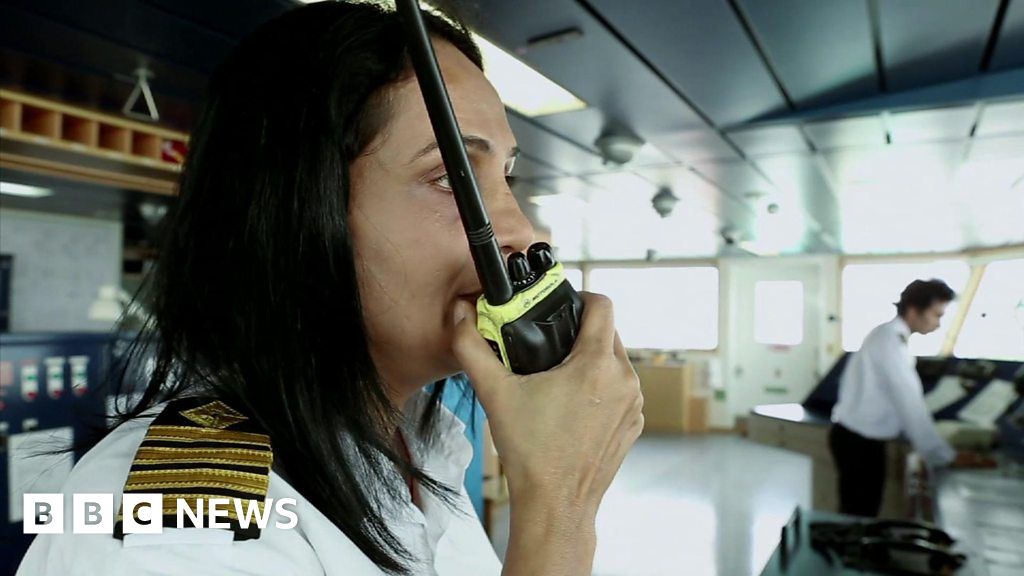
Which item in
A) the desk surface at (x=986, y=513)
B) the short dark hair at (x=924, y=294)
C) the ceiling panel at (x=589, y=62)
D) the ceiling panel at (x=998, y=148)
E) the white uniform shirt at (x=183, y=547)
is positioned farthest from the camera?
the ceiling panel at (x=998, y=148)

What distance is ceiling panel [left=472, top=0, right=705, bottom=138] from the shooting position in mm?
2156

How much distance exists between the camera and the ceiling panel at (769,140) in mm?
3533

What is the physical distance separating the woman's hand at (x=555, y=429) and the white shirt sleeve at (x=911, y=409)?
2828 mm

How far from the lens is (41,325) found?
4.29 meters

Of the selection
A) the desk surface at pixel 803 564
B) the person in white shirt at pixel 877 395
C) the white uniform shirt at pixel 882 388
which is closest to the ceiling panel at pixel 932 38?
the person in white shirt at pixel 877 395

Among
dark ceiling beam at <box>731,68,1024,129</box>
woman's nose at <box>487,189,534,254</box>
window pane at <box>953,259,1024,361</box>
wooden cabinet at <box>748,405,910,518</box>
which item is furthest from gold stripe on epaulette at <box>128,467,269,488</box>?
window pane at <box>953,259,1024,361</box>

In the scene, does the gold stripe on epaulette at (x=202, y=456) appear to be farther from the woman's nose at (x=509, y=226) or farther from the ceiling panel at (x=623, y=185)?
the ceiling panel at (x=623, y=185)

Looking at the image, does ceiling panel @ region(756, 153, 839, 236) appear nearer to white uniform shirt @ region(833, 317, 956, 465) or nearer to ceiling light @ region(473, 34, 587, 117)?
white uniform shirt @ region(833, 317, 956, 465)

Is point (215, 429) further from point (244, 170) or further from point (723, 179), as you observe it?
point (723, 179)

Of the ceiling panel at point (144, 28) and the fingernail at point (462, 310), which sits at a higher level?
the ceiling panel at point (144, 28)

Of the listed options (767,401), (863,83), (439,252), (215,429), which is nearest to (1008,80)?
(863,83)

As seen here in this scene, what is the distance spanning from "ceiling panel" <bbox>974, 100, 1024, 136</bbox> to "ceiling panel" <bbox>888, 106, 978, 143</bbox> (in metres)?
0.05

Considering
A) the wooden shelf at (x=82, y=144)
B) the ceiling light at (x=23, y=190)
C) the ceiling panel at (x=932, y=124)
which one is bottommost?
the ceiling light at (x=23, y=190)

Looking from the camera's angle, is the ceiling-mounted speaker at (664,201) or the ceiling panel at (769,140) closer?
the ceiling panel at (769,140)
